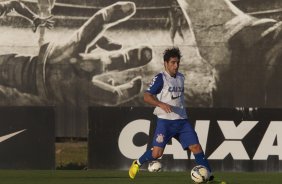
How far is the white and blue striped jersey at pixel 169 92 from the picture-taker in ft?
41.8

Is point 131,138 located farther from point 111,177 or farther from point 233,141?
point 111,177

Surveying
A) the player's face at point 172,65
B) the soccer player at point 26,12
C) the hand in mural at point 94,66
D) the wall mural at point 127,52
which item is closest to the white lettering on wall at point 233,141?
the player's face at point 172,65

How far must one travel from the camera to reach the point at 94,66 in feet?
77.7

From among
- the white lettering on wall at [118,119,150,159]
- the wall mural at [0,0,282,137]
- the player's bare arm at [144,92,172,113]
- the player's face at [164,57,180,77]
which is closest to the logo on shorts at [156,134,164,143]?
the player's bare arm at [144,92,172,113]

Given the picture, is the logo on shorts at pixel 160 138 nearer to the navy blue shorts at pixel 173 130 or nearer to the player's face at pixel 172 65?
the navy blue shorts at pixel 173 130

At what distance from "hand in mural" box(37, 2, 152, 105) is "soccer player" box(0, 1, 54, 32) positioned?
24.1 inches

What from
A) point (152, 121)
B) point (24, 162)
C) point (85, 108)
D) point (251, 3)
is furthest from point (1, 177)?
point (251, 3)

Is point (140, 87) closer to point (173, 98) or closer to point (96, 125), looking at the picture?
point (96, 125)

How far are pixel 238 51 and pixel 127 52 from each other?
295cm

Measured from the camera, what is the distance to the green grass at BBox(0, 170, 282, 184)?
1400 cm

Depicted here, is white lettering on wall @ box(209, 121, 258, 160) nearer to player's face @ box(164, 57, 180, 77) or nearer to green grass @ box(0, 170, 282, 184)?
green grass @ box(0, 170, 282, 184)

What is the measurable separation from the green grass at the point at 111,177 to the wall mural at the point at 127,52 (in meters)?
6.70

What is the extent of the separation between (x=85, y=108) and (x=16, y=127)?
5.89 meters

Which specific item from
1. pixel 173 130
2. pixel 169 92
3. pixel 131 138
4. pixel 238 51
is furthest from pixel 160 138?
pixel 238 51
